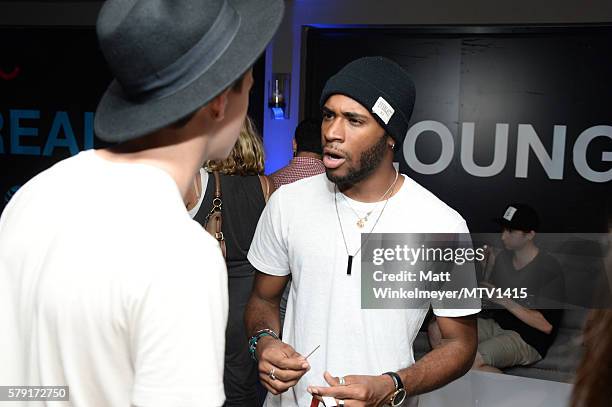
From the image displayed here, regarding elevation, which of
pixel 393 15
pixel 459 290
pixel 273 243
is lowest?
pixel 459 290

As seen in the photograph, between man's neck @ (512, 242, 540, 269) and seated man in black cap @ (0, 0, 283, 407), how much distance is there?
285 cm

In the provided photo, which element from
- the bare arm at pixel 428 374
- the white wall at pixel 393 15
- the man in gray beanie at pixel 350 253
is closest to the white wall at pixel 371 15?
the white wall at pixel 393 15

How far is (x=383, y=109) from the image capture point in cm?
195

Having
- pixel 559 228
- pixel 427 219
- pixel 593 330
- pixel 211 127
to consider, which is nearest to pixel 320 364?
pixel 427 219

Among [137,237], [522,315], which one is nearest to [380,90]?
[137,237]

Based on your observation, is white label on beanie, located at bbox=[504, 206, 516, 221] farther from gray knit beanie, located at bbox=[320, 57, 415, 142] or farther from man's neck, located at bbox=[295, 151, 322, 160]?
gray knit beanie, located at bbox=[320, 57, 415, 142]

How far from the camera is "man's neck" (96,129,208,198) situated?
0.92 meters

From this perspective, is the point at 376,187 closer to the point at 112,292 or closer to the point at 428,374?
the point at 428,374

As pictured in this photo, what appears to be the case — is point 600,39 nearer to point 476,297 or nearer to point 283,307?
point 283,307

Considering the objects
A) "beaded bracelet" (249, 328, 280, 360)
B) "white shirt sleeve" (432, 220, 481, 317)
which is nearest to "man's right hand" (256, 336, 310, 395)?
"beaded bracelet" (249, 328, 280, 360)

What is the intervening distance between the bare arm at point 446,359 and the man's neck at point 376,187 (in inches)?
15.2

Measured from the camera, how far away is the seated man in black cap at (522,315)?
3.51m

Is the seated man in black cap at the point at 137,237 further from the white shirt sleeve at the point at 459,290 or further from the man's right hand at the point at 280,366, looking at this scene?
the white shirt sleeve at the point at 459,290

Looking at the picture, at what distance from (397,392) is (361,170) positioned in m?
0.62
